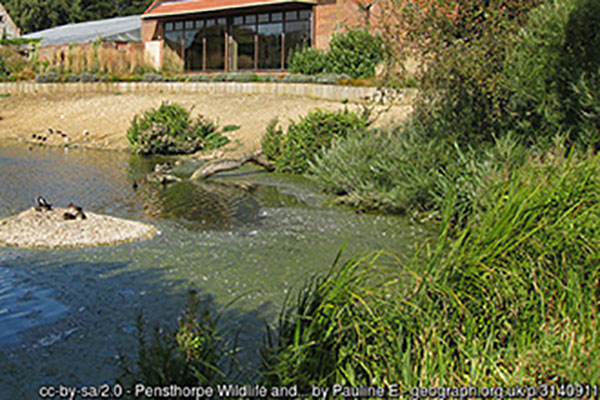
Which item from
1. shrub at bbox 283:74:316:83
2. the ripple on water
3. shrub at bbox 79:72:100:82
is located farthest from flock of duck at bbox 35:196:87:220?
shrub at bbox 79:72:100:82

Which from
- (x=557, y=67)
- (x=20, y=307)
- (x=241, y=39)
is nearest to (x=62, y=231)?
(x=20, y=307)

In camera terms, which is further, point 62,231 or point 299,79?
point 299,79

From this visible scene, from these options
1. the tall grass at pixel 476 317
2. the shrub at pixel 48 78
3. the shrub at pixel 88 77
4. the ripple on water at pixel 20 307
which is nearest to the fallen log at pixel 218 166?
the ripple on water at pixel 20 307

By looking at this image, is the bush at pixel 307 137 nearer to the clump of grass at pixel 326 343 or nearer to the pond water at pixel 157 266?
the pond water at pixel 157 266

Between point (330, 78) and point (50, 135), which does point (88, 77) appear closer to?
point (50, 135)

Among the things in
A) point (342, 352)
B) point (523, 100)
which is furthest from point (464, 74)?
point (342, 352)

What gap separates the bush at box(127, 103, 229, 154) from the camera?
71.2ft

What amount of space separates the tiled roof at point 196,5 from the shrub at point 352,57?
5887 mm

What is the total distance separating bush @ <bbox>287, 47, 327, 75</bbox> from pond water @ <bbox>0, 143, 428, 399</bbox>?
544 inches

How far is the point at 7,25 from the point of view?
6091 centimetres

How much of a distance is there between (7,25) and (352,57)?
45.4 meters

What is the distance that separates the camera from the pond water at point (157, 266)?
18.4 ft

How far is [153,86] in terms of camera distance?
2928cm

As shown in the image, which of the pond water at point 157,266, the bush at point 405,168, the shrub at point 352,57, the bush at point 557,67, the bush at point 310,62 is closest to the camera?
the pond water at point 157,266
